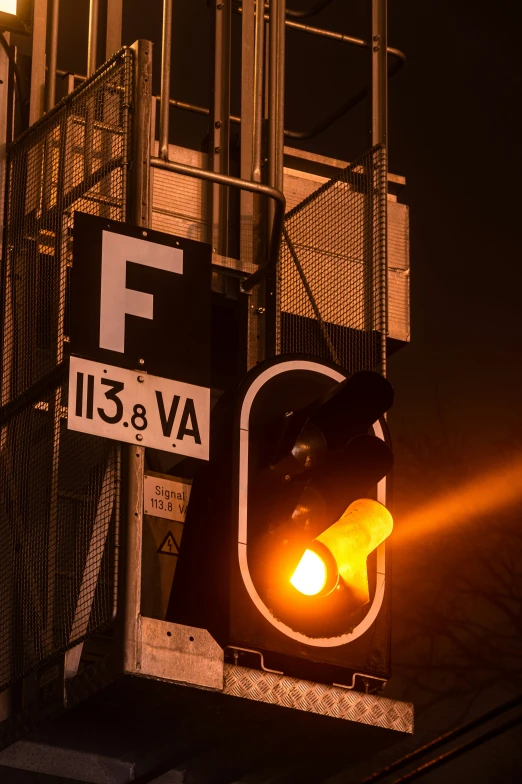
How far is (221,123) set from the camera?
8.42m

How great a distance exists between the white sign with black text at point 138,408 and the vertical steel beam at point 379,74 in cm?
200

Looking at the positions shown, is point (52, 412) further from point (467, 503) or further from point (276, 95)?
point (467, 503)

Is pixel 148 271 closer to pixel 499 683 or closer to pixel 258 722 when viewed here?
pixel 258 722

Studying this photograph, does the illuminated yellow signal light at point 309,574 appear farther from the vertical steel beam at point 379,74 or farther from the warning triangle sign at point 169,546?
the vertical steel beam at point 379,74

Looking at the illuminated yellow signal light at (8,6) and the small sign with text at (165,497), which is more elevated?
the illuminated yellow signal light at (8,6)

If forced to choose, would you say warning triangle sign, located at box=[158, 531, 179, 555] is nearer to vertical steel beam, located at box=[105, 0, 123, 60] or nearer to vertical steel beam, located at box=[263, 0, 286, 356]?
vertical steel beam, located at box=[263, 0, 286, 356]

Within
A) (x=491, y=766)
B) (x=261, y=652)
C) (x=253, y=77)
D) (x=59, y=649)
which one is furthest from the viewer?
(x=491, y=766)

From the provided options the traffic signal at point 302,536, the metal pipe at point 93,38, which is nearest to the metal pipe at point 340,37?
the metal pipe at point 93,38

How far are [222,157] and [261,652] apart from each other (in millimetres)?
3075

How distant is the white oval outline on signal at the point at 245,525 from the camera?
19.6 feet

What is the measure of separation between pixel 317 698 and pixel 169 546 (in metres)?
1.33

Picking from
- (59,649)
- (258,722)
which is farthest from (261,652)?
(59,649)

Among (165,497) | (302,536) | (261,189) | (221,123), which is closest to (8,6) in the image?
(221,123)

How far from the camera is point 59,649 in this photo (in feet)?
21.4
